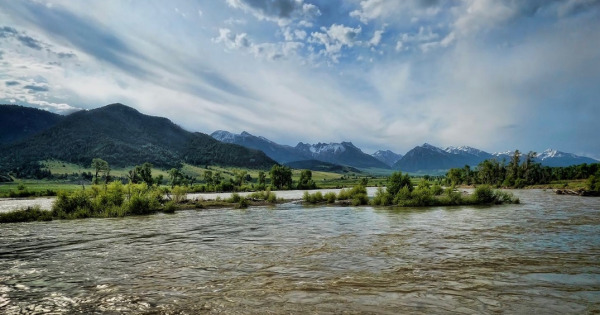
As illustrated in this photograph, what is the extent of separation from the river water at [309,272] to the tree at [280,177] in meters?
131

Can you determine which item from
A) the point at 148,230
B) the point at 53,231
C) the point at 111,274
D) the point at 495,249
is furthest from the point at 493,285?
the point at 53,231

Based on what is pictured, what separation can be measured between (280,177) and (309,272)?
14841cm

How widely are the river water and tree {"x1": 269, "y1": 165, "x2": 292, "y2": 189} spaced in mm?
130687

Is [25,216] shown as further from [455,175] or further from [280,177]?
[455,175]

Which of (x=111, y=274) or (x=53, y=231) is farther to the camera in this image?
(x=53, y=231)

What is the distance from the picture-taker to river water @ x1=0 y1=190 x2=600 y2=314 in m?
13.4

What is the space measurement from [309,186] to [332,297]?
524ft

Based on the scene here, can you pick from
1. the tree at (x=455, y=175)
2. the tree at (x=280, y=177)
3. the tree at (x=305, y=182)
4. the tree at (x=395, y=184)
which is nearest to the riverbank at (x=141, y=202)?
the tree at (x=395, y=184)

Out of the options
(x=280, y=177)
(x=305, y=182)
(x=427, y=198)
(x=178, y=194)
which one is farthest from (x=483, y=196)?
(x=305, y=182)

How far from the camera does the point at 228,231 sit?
36594 millimetres

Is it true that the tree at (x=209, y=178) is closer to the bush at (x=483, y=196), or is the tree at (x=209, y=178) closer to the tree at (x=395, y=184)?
the tree at (x=395, y=184)

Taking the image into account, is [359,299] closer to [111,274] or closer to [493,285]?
[493,285]

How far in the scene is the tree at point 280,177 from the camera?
16438 centimetres

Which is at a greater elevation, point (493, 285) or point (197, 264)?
point (493, 285)
